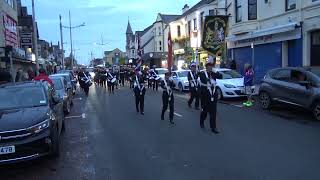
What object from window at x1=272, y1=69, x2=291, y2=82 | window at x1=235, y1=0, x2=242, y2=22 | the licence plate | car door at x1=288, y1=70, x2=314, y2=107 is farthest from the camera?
window at x1=235, y1=0, x2=242, y2=22

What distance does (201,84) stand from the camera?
Answer: 12102 millimetres

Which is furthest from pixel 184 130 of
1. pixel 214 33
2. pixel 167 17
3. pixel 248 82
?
pixel 167 17

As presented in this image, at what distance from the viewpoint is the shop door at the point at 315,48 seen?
2330 cm

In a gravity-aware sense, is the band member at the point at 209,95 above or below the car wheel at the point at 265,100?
above

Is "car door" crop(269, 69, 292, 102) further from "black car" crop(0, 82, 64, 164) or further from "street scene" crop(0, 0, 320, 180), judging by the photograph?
"black car" crop(0, 82, 64, 164)

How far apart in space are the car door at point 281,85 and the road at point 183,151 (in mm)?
988

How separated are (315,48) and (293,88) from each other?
9.88 meters

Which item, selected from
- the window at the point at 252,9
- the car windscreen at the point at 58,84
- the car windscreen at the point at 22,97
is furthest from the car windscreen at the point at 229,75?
the car windscreen at the point at 22,97

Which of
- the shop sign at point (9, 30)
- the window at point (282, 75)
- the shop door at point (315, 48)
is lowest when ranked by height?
the window at point (282, 75)

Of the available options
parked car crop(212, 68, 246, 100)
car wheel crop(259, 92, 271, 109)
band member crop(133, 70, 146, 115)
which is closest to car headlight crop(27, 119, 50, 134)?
band member crop(133, 70, 146, 115)

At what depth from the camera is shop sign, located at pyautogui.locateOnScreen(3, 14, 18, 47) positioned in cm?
3244

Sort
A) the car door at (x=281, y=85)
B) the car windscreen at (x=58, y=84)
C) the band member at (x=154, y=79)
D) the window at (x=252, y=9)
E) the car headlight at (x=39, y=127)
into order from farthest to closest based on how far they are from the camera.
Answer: the band member at (x=154, y=79), the window at (x=252, y=9), the car windscreen at (x=58, y=84), the car door at (x=281, y=85), the car headlight at (x=39, y=127)

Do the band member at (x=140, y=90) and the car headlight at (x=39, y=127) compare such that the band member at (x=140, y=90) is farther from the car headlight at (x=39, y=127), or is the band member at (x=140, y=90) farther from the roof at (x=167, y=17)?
the roof at (x=167, y=17)

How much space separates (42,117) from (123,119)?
22.0ft
